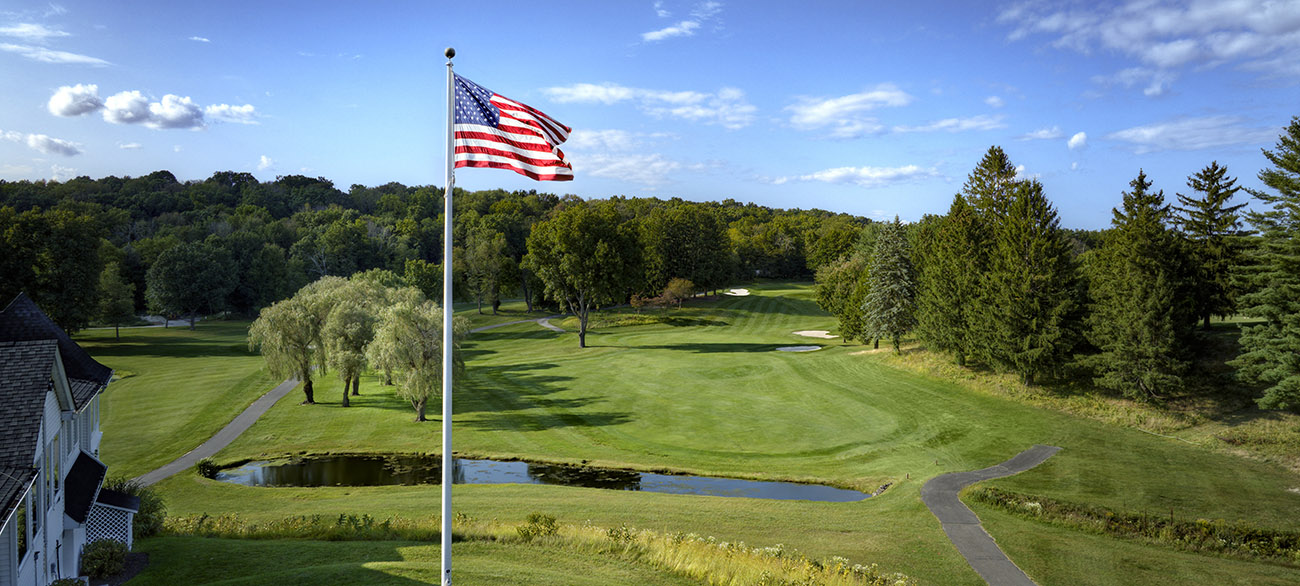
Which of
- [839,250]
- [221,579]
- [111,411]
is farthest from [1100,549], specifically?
[839,250]

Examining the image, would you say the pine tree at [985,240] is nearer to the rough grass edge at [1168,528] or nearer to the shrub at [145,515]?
the rough grass edge at [1168,528]

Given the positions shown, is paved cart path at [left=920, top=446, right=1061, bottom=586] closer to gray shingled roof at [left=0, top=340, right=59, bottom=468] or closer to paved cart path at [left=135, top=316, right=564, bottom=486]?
gray shingled roof at [left=0, top=340, right=59, bottom=468]

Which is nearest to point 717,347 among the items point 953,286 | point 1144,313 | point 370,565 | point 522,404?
point 953,286

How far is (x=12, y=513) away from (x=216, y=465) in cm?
2160

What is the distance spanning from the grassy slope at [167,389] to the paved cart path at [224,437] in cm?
49

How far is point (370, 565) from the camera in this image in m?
14.1

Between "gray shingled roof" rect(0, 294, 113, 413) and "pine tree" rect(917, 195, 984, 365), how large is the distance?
141ft

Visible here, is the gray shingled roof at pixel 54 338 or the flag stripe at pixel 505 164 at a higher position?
the flag stripe at pixel 505 164

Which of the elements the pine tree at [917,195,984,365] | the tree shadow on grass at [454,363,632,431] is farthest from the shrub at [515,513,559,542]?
the pine tree at [917,195,984,365]

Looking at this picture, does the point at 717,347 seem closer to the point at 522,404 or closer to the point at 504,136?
the point at 522,404

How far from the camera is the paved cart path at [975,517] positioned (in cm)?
1769

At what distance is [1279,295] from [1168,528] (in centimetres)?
1704

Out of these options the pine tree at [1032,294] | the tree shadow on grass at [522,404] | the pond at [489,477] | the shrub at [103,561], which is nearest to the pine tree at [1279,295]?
the pine tree at [1032,294]

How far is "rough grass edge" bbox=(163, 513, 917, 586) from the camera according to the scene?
14961mm
